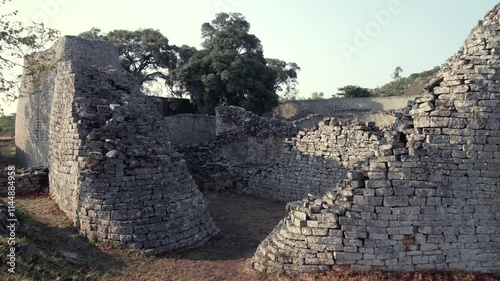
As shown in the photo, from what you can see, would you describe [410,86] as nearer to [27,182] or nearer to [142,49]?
[142,49]

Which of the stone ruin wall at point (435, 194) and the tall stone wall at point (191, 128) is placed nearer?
the stone ruin wall at point (435, 194)

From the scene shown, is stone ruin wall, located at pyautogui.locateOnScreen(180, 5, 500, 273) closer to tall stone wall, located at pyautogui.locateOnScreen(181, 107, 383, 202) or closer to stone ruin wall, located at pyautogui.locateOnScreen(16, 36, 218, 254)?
tall stone wall, located at pyautogui.locateOnScreen(181, 107, 383, 202)

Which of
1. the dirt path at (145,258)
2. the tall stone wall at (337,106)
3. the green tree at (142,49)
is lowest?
the dirt path at (145,258)

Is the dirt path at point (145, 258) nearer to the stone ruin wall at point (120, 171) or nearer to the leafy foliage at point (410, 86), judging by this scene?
the stone ruin wall at point (120, 171)

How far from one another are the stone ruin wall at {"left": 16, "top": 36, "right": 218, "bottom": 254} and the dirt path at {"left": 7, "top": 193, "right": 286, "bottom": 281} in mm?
296

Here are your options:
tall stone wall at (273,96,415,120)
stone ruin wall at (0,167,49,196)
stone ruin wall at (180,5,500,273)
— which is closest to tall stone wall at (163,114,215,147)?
tall stone wall at (273,96,415,120)

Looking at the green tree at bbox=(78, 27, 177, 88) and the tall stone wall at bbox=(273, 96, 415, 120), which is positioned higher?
the green tree at bbox=(78, 27, 177, 88)

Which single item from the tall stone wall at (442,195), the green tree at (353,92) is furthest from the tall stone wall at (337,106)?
the tall stone wall at (442,195)

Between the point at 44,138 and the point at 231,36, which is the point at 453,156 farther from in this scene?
the point at 231,36

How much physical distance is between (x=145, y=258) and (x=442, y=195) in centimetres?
600

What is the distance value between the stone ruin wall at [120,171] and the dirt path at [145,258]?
30 centimetres

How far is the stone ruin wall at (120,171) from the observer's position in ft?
28.3

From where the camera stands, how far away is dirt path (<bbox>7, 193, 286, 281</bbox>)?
7480 mm

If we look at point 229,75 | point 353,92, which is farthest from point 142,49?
point 353,92
